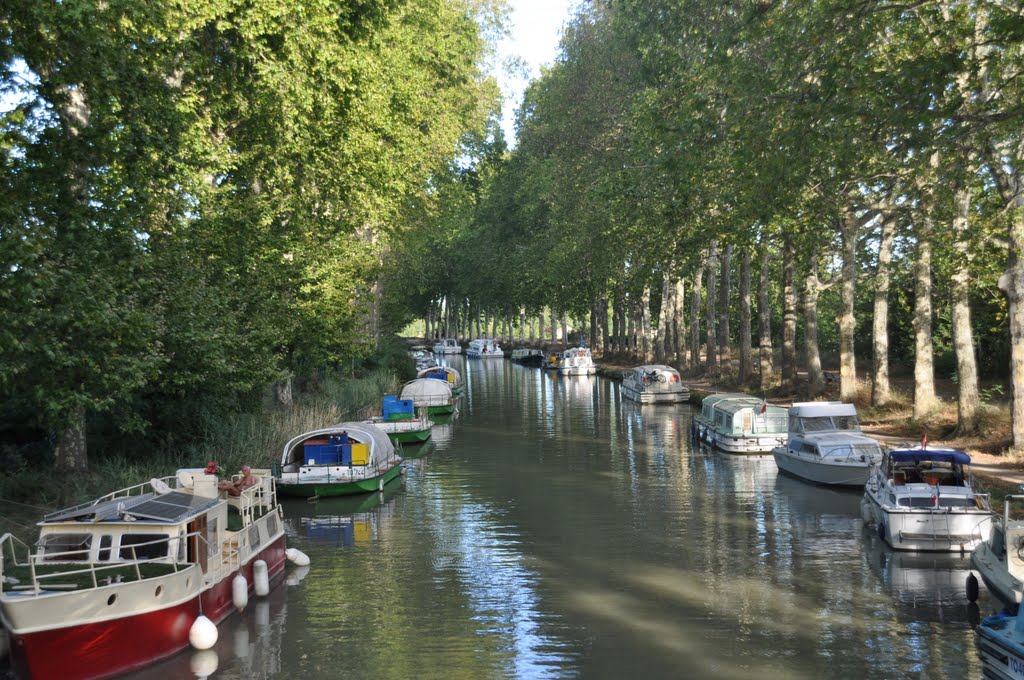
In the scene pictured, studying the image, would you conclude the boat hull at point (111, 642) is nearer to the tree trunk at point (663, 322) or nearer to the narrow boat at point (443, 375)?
the narrow boat at point (443, 375)

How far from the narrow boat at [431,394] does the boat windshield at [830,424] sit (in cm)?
2611

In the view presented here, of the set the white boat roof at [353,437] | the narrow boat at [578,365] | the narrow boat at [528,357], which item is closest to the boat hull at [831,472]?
the white boat roof at [353,437]

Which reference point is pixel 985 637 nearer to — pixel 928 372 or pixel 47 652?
pixel 47 652

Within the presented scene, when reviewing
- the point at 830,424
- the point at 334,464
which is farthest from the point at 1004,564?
the point at 334,464

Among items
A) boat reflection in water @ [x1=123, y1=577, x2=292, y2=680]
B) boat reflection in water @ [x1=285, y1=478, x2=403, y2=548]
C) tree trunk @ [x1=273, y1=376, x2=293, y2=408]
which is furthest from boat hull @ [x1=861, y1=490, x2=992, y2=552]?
tree trunk @ [x1=273, y1=376, x2=293, y2=408]

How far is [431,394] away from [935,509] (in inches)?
1474

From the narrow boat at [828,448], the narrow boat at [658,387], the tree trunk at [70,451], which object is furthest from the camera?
the narrow boat at [658,387]

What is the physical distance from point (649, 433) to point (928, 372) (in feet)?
47.5

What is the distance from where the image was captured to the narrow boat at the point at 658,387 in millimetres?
60562

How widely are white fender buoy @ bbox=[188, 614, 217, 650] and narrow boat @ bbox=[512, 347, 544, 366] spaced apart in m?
90.3

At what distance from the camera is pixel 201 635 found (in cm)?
1727

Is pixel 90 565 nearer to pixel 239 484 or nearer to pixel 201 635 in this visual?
pixel 201 635

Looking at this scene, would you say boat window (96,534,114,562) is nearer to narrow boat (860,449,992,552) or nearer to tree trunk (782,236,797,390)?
narrow boat (860,449,992,552)

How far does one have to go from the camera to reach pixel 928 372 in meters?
36.7
